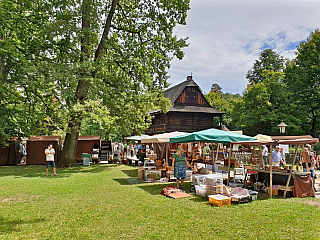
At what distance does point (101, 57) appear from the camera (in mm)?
17797

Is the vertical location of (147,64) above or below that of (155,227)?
above

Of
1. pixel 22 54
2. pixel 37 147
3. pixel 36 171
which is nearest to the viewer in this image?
pixel 22 54

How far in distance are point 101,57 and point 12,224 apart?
1375 cm

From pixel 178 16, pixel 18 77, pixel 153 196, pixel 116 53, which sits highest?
pixel 178 16

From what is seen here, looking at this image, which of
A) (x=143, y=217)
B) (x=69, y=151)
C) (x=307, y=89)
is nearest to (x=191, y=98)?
(x=307, y=89)

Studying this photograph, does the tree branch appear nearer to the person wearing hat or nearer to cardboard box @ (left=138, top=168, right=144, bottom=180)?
cardboard box @ (left=138, top=168, right=144, bottom=180)

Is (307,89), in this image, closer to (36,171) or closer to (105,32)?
(105,32)

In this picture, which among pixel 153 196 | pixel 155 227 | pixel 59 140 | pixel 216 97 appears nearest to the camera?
pixel 155 227

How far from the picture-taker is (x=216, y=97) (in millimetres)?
62812

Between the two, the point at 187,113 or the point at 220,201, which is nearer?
the point at 220,201

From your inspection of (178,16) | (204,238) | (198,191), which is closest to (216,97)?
(178,16)

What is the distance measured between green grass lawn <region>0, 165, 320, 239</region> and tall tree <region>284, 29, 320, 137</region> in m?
25.9

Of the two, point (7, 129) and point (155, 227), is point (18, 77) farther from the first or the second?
point (155, 227)

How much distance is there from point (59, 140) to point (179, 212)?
16932 mm
